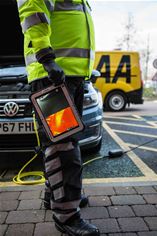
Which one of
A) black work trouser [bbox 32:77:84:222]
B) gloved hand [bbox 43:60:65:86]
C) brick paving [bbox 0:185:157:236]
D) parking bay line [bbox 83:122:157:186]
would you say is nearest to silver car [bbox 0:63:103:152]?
parking bay line [bbox 83:122:157:186]

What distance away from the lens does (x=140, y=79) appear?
1223 centimetres

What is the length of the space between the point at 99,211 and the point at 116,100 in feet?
32.3

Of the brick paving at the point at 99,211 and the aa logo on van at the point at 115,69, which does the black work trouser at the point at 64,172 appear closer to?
the brick paving at the point at 99,211

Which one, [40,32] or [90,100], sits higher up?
[40,32]

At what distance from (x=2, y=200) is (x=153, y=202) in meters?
1.30

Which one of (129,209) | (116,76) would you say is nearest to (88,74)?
(129,209)

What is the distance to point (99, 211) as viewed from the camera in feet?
9.27

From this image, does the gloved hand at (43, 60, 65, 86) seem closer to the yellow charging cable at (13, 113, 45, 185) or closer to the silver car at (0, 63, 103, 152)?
the yellow charging cable at (13, 113, 45, 185)

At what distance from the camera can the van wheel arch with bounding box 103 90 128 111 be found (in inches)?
492

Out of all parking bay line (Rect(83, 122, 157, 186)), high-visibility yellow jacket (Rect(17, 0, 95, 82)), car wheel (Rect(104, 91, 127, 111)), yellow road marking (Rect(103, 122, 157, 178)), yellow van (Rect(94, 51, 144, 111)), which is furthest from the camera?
car wheel (Rect(104, 91, 127, 111))

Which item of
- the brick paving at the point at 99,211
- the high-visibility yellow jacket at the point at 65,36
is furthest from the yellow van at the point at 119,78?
the high-visibility yellow jacket at the point at 65,36

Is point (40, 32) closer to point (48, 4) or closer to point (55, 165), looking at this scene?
point (48, 4)

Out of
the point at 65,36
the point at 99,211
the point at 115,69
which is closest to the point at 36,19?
the point at 65,36

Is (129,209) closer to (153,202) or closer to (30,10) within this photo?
(153,202)
